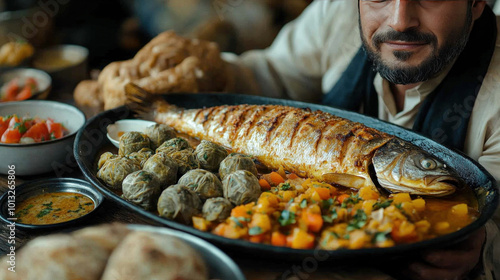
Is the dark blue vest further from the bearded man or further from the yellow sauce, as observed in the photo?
the yellow sauce

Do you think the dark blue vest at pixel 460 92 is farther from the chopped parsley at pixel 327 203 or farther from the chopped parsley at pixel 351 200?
the chopped parsley at pixel 327 203

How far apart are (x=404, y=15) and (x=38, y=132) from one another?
2050mm

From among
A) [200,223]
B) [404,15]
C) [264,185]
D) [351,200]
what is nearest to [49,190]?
[200,223]

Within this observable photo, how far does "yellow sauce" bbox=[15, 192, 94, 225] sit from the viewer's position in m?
1.90

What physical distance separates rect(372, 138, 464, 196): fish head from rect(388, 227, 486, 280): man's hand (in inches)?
10.8

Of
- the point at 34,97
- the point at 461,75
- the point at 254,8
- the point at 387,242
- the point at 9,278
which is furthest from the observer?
the point at 254,8

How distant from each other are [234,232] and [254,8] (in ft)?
15.2

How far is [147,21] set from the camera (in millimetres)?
5621

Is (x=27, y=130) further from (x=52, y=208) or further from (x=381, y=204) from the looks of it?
(x=381, y=204)

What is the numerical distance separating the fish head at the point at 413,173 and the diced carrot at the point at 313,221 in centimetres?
52

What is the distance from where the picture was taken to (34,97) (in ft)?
9.89

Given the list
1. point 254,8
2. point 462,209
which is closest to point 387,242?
point 462,209

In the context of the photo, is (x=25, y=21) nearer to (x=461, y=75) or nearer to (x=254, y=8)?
(x=254, y=8)

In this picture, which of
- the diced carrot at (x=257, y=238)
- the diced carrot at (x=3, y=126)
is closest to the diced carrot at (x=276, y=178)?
the diced carrot at (x=257, y=238)
